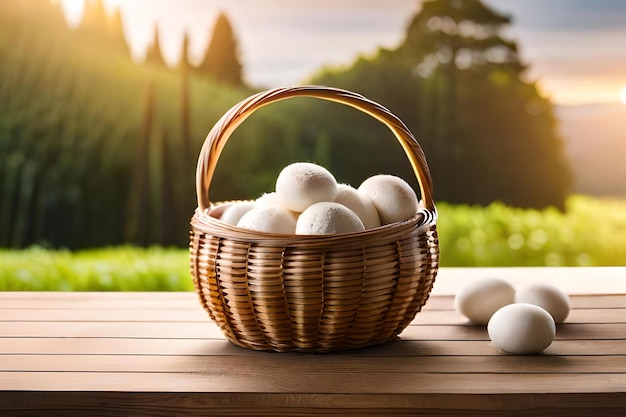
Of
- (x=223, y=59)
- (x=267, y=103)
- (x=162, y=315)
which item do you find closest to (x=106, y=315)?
(x=162, y=315)

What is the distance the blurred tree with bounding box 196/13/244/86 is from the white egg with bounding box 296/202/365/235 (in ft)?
6.08

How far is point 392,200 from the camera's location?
1.26 metres

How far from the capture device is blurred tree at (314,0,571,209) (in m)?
2.93

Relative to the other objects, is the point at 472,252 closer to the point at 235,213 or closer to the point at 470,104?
the point at 470,104

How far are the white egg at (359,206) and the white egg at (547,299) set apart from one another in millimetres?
349

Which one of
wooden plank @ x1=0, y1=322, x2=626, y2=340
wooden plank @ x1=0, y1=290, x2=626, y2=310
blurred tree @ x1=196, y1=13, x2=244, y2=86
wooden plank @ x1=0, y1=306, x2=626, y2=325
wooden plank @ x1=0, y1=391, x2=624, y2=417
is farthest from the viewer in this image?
blurred tree @ x1=196, y1=13, x2=244, y2=86

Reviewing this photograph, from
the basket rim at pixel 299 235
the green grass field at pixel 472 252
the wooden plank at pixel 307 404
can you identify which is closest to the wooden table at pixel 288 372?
the wooden plank at pixel 307 404

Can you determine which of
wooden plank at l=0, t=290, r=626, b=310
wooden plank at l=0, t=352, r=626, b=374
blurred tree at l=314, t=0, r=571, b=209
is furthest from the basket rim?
blurred tree at l=314, t=0, r=571, b=209

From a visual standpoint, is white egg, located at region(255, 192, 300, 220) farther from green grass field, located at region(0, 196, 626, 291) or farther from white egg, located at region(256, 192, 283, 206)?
green grass field, located at region(0, 196, 626, 291)

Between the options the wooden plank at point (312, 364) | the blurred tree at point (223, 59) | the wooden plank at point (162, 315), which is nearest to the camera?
the wooden plank at point (312, 364)

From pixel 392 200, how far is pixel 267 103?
0.23 m

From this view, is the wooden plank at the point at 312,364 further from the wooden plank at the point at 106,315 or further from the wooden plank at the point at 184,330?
the wooden plank at the point at 106,315

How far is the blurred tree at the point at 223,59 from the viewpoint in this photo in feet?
9.70

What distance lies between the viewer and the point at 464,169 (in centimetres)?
295
